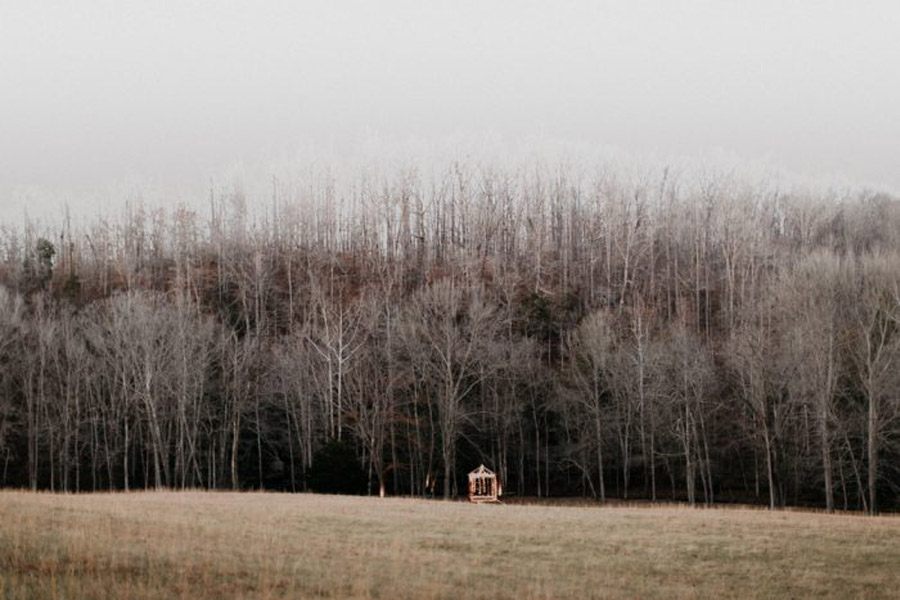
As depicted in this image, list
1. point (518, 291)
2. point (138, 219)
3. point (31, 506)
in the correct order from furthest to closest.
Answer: point (138, 219) < point (518, 291) < point (31, 506)

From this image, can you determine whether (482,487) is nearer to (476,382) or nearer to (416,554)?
(476,382)

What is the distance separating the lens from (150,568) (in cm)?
Result: 1534

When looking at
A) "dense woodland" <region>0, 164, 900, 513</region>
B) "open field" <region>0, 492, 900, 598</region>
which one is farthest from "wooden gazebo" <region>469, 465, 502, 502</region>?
"open field" <region>0, 492, 900, 598</region>

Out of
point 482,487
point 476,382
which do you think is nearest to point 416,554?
point 482,487

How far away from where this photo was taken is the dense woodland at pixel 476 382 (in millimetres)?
54500

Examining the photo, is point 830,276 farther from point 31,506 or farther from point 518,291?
point 31,506

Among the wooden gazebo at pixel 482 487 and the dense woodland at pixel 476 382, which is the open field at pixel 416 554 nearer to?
the wooden gazebo at pixel 482 487

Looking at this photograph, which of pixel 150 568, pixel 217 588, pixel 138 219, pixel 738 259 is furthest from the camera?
pixel 138 219

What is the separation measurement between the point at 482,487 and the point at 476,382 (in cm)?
809

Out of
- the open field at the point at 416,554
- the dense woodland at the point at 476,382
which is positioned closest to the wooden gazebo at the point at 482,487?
the dense woodland at the point at 476,382

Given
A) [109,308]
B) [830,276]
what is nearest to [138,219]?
[109,308]

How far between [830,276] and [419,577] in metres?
49.5

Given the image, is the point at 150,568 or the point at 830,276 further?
the point at 830,276

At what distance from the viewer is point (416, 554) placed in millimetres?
20562
